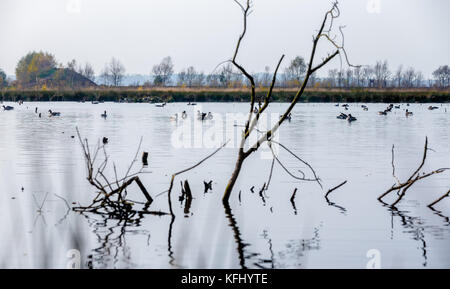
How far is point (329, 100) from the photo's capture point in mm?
90812

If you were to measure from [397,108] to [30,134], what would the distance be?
4747 centimetres

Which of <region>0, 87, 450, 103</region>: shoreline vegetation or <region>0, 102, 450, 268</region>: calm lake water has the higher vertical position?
<region>0, 87, 450, 103</region>: shoreline vegetation

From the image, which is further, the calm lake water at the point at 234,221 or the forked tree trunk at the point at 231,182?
the forked tree trunk at the point at 231,182
